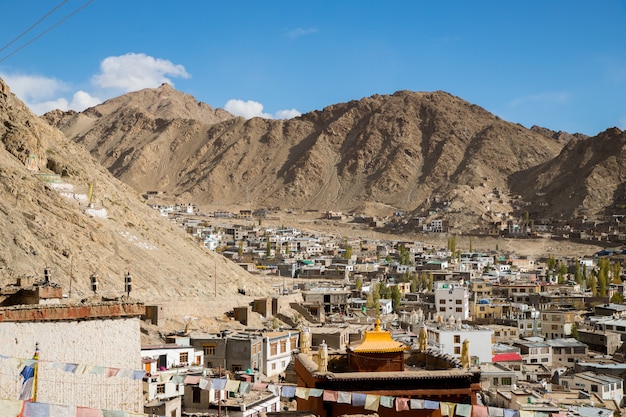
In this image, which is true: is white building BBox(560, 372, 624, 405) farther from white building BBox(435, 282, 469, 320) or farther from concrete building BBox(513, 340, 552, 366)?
white building BBox(435, 282, 469, 320)

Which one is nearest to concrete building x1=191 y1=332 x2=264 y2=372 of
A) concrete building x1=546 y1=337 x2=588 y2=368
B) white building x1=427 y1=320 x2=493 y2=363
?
white building x1=427 y1=320 x2=493 y2=363

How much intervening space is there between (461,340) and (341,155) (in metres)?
131

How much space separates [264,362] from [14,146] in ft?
85.4

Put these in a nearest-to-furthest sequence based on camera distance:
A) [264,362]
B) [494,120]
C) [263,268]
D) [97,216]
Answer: [264,362] → [97,216] → [263,268] → [494,120]

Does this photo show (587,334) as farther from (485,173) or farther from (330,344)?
(485,173)

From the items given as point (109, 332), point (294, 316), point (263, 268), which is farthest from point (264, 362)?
point (263, 268)

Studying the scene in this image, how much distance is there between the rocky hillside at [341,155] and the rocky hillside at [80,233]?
77.5m

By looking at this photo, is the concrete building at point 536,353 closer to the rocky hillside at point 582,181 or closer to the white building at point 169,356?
the white building at point 169,356

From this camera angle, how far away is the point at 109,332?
27.7 feet

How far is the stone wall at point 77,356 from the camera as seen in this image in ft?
25.4

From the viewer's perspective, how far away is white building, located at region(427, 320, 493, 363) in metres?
32.9

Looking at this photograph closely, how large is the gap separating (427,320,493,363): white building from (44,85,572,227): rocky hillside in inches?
3506

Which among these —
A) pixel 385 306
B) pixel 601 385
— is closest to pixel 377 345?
pixel 601 385

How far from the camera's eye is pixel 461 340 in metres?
33.5
